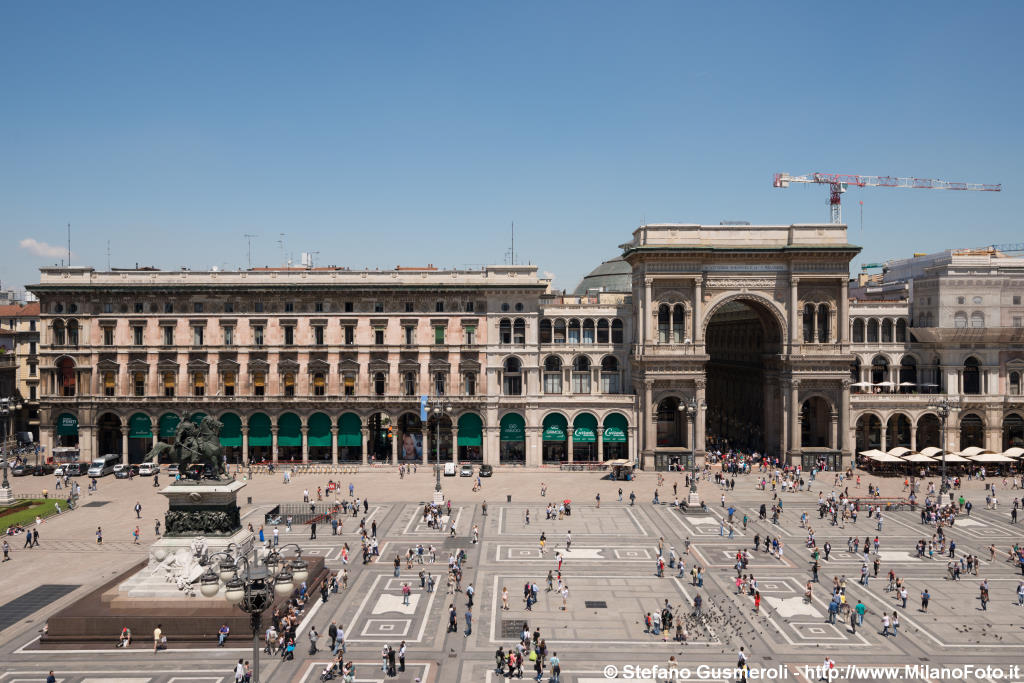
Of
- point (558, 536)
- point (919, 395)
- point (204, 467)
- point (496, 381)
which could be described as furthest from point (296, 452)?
point (919, 395)

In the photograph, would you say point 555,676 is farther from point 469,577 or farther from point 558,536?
point 558,536

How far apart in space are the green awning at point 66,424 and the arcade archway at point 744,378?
6393 cm

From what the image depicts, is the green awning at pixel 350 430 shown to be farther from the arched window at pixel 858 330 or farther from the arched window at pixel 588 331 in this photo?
the arched window at pixel 858 330

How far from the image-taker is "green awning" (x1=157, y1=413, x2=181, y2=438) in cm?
7488

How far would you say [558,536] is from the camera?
49500mm

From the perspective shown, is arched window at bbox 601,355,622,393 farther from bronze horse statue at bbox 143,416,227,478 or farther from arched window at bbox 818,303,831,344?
bronze horse statue at bbox 143,416,227,478

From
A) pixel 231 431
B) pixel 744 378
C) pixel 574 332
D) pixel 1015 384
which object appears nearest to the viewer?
pixel 231 431

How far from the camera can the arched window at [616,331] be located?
3051 inches

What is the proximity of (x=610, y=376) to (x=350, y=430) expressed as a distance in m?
26.1

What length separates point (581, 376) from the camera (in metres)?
77.2

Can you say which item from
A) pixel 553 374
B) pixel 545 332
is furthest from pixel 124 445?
pixel 545 332

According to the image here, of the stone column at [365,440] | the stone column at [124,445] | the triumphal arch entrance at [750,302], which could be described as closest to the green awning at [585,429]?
the triumphal arch entrance at [750,302]

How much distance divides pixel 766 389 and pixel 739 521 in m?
28.2

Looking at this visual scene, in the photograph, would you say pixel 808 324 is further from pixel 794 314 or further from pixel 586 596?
pixel 586 596
